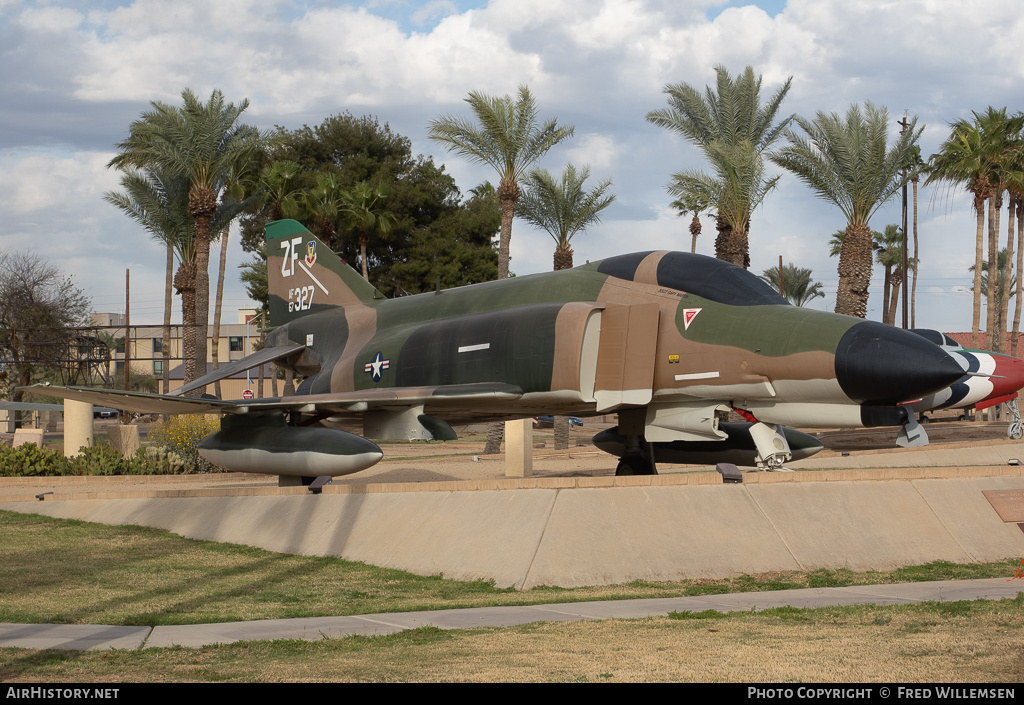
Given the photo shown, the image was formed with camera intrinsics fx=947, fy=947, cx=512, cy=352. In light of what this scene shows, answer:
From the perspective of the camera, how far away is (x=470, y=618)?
798cm

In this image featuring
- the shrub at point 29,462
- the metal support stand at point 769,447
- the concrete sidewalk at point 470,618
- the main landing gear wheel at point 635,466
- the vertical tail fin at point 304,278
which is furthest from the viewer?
the shrub at point 29,462

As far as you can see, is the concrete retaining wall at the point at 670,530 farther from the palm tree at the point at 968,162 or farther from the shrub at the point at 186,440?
the palm tree at the point at 968,162

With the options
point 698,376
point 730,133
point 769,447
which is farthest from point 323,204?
point 769,447

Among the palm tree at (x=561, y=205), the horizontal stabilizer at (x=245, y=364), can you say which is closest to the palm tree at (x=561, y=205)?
the palm tree at (x=561, y=205)

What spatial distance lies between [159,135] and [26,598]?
110 feet

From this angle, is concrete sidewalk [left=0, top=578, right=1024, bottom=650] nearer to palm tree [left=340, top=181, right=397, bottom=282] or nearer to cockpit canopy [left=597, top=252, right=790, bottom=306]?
cockpit canopy [left=597, top=252, right=790, bottom=306]

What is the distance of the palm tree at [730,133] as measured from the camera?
33.6 meters

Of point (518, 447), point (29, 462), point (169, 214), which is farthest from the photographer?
point (169, 214)

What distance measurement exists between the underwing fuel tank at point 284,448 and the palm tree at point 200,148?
25435mm

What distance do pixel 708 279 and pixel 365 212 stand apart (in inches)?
1724

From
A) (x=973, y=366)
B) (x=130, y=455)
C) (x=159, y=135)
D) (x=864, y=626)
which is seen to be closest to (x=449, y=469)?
(x=130, y=455)

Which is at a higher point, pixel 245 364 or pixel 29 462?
pixel 245 364

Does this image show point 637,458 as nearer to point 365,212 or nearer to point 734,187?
point 734,187

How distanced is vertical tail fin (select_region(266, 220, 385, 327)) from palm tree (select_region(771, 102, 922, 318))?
19.2 metres
